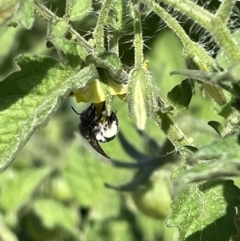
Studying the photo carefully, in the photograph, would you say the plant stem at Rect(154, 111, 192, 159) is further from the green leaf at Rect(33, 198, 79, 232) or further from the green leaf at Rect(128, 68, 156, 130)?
the green leaf at Rect(33, 198, 79, 232)

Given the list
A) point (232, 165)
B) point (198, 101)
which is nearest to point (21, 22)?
Answer: point (232, 165)

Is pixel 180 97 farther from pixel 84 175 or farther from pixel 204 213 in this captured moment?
pixel 84 175

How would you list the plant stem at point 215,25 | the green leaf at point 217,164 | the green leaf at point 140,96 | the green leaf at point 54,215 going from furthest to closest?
1. the green leaf at point 54,215
2. the green leaf at point 140,96
3. the plant stem at point 215,25
4. the green leaf at point 217,164

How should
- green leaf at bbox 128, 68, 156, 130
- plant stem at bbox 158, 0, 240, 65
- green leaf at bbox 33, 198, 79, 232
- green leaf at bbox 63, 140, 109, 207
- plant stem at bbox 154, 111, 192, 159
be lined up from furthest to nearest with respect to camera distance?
green leaf at bbox 63, 140, 109, 207
green leaf at bbox 33, 198, 79, 232
plant stem at bbox 154, 111, 192, 159
green leaf at bbox 128, 68, 156, 130
plant stem at bbox 158, 0, 240, 65

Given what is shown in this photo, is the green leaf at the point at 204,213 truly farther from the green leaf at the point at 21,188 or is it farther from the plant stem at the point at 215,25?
the green leaf at the point at 21,188

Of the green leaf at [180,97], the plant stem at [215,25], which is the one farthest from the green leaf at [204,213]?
the plant stem at [215,25]

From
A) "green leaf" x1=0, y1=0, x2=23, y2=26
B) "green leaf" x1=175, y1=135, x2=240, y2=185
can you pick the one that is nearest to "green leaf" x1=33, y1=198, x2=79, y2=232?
"green leaf" x1=0, y1=0, x2=23, y2=26
